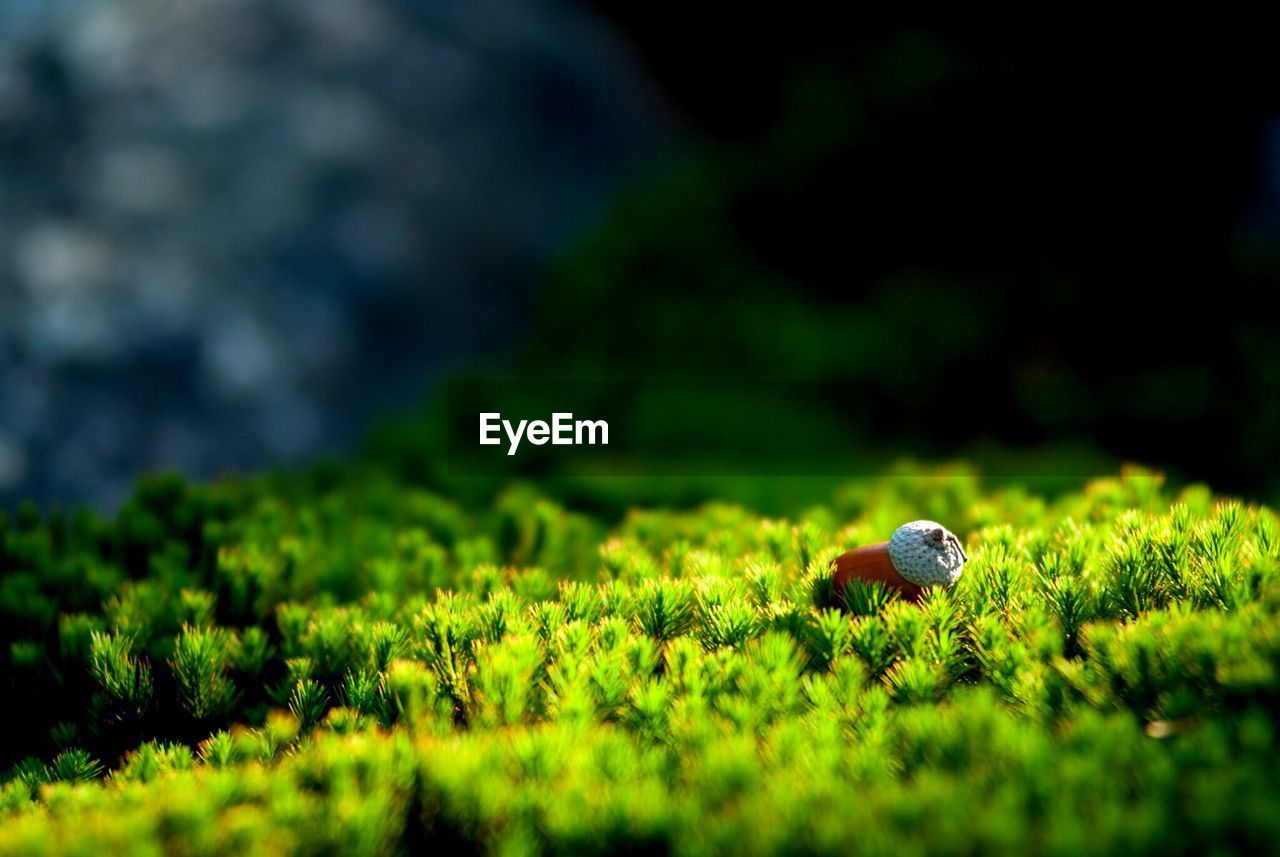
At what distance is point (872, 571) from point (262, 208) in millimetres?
4102

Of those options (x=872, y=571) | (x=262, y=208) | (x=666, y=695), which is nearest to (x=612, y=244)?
(x=262, y=208)

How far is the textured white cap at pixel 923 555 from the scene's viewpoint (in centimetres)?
175

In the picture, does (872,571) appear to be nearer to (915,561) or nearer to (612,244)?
(915,561)

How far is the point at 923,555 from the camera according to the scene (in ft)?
5.75

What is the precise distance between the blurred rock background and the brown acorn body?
116 inches

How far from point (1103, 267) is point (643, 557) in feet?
10.8

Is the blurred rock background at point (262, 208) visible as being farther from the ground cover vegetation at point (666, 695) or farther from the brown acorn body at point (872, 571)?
the brown acorn body at point (872, 571)

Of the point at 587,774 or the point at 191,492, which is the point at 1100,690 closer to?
the point at 587,774

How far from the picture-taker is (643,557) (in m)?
2.16

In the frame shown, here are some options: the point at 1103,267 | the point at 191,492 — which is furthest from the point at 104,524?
the point at 1103,267

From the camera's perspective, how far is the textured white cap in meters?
1.75

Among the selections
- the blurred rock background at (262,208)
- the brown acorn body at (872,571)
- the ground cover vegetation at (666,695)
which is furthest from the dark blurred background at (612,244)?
the brown acorn body at (872,571)

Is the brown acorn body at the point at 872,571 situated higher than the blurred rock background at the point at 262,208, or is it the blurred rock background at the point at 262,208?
the blurred rock background at the point at 262,208

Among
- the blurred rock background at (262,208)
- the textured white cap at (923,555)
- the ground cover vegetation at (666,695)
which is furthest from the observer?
the blurred rock background at (262,208)
